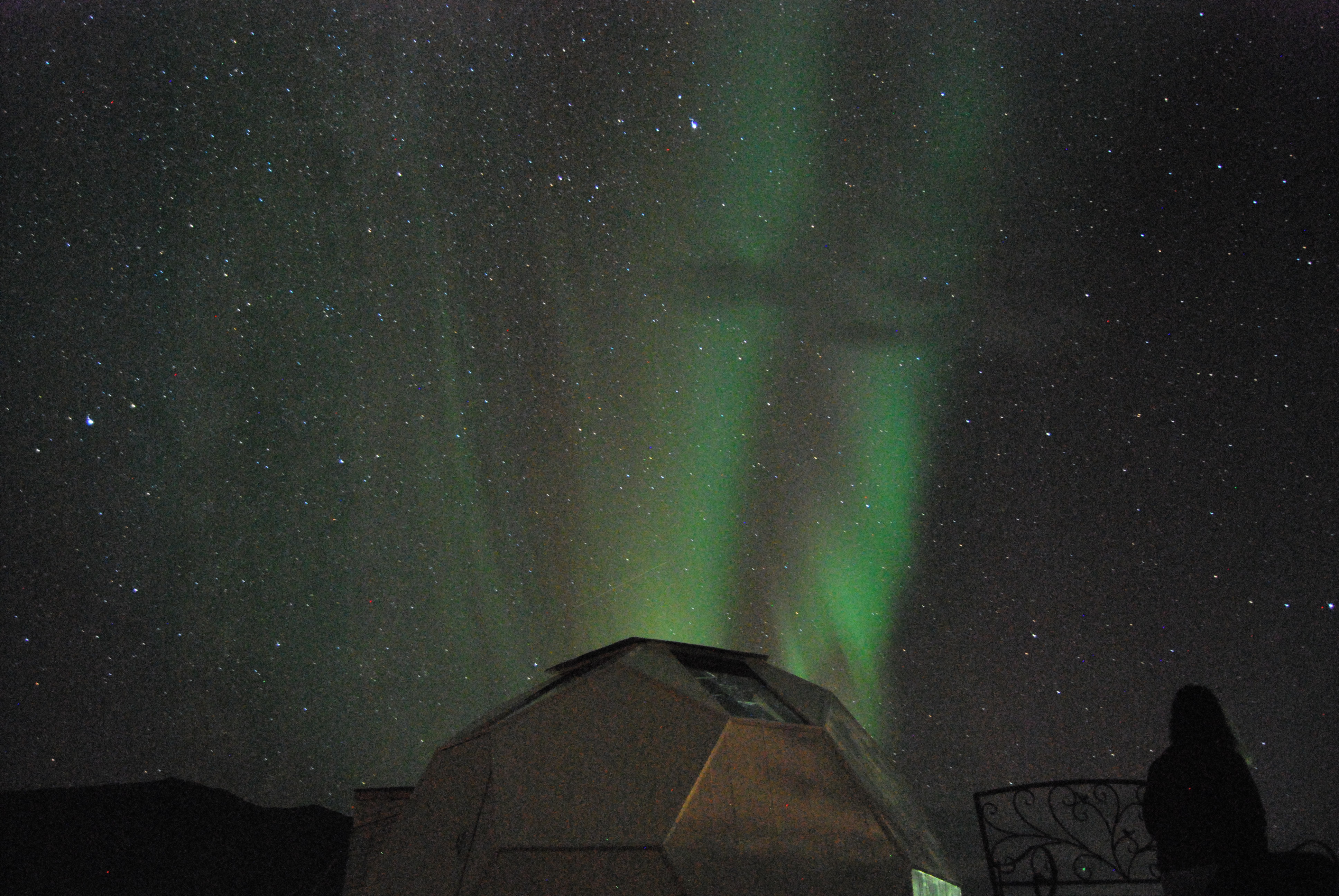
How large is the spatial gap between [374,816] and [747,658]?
286cm

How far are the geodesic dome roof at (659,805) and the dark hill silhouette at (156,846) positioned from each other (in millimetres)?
10427

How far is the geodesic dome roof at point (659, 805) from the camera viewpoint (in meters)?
2.73

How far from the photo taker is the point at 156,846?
1406cm

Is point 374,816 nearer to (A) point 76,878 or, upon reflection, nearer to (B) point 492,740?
(B) point 492,740

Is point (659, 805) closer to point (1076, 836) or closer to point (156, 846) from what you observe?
point (1076, 836)

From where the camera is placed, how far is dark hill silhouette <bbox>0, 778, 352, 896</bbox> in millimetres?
12422

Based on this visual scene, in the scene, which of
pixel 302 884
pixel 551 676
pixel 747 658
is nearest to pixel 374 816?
pixel 551 676

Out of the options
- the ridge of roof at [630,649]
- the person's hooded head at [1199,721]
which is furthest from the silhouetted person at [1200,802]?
the ridge of roof at [630,649]

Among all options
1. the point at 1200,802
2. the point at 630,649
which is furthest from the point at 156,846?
the point at 1200,802

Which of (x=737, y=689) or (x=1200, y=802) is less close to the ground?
(x=737, y=689)

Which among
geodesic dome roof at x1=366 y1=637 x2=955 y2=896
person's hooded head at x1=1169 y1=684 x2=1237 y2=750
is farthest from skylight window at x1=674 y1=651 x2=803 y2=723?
person's hooded head at x1=1169 y1=684 x2=1237 y2=750

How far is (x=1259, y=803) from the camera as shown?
3.26m

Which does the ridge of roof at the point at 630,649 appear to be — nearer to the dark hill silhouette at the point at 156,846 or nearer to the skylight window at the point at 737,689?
the skylight window at the point at 737,689

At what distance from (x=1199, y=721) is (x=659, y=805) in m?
2.78
